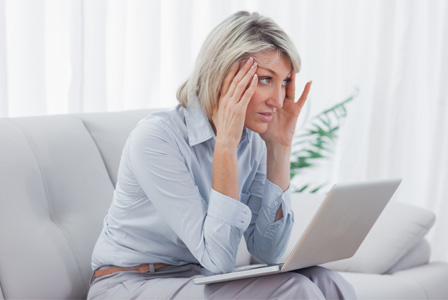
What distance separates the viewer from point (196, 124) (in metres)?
1.76

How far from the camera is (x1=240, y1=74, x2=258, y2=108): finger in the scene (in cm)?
167

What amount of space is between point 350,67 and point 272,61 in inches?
75.7

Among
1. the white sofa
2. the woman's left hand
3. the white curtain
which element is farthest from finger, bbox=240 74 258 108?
the white curtain

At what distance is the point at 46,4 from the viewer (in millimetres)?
2469

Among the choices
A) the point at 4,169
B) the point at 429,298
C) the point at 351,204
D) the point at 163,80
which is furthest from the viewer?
the point at 163,80

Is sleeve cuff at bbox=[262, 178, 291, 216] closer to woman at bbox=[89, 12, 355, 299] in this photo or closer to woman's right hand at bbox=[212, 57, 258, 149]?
woman at bbox=[89, 12, 355, 299]

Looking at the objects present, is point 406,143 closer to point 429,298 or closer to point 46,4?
point 429,298

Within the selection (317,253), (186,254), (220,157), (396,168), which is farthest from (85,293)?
(396,168)

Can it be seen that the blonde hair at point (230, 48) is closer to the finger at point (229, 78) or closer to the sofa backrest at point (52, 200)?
the finger at point (229, 78)

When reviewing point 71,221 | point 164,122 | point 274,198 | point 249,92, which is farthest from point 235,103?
point 71,221

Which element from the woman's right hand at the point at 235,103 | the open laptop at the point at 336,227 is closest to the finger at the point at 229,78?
the woman's right hand at the point at 235,103

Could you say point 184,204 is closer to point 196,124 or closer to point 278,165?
point 196,124

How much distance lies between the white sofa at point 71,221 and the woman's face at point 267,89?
508 millimetres

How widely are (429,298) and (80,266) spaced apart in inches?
42.7
